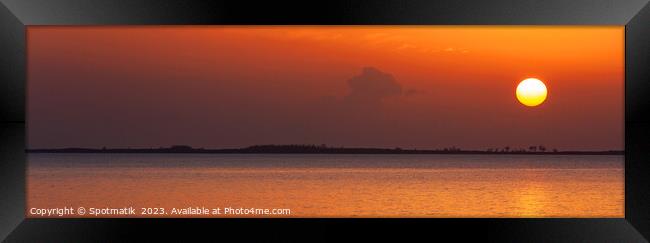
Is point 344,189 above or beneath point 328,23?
above

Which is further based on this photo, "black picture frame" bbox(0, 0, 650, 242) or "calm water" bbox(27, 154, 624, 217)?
"calm water" bbox(27, 154, 624, 217)

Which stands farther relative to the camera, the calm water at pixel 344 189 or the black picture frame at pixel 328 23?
the calm water at pixel 344 189

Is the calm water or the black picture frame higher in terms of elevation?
the calm water

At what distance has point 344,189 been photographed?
24312 millimetres

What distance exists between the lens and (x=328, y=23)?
3963 mm

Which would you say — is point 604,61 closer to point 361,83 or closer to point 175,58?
point 361,83

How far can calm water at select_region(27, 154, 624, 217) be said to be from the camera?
2039 cm

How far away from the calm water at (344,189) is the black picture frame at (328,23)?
1189 cm

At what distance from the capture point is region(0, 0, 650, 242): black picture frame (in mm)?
3947

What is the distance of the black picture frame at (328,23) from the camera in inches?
155

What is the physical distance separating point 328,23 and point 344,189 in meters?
20.5

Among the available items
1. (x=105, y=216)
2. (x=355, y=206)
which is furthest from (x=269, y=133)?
(x=105, y=216)

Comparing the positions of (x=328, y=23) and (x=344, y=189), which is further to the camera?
(x=344, y=189)

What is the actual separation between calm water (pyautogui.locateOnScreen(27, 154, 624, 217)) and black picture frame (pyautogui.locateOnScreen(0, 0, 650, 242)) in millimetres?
11887
